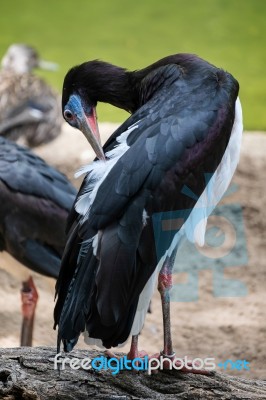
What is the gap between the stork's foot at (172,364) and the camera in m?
2.42

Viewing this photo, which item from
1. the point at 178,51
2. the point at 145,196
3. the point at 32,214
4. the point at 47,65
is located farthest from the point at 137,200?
the point at 47,65

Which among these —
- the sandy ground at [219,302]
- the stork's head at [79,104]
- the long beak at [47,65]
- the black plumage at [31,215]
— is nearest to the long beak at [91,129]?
the stork's head at [79,104]

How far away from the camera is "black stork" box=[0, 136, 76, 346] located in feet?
12.3

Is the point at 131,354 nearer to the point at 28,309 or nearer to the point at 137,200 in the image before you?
the point at 137,200

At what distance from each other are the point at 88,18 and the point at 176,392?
3802mm

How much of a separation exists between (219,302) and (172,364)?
6.01 feet

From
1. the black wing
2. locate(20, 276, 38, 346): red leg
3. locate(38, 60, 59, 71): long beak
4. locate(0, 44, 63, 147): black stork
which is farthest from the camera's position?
locate(38, 60, 59, 71): long beak

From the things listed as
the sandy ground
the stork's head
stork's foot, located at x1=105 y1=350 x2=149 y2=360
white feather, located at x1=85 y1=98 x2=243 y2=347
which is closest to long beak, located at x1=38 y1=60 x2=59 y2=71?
the sandy ground

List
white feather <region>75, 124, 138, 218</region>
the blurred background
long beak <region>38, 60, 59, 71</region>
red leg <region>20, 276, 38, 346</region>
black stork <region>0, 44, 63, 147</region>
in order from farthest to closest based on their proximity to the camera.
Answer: long beak <region>38, 60, 59, 71</region> < black stork <region>0, 44, 63, 147</region> < the blurred background < red leg <region>20, 276, 38, 346</region> < white feather <region>75, 124, 138, 218</region>

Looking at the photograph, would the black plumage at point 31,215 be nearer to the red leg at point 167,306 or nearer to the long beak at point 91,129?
the long beak at point 91,129

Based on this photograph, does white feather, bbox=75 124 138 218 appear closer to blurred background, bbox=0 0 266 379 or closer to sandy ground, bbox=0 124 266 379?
sandy ground, bbox=0 124 266 379

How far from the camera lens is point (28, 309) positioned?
157 inches

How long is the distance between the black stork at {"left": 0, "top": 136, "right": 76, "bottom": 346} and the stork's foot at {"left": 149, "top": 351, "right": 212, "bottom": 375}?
134 cm

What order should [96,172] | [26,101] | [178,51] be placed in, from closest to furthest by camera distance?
1. [96,172]
2. [178,51]
3. [26,101]
